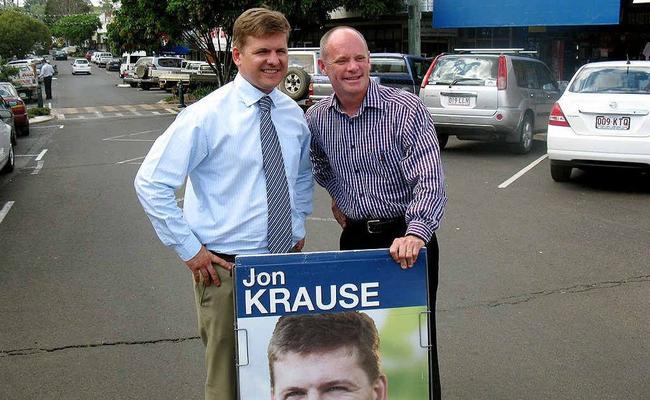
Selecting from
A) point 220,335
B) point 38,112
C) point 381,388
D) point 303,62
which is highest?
point 303,62

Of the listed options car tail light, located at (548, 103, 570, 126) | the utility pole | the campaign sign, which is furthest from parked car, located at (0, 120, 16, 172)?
the utility pole

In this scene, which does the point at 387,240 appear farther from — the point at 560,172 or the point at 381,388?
the point at 560,172

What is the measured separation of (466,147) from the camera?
1497cm

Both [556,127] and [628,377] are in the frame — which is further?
[556,127]

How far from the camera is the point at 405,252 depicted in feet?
8.98

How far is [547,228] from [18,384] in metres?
5.52

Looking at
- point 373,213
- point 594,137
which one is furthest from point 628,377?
point 594,137

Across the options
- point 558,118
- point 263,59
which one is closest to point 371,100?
point 263,59

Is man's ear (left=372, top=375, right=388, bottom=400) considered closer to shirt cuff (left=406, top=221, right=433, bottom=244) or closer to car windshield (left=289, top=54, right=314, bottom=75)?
shirt cuff (left=406, top=221, right=433, bottom=244)

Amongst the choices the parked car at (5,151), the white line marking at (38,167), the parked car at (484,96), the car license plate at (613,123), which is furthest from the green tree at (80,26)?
the car license plate at (613,123)

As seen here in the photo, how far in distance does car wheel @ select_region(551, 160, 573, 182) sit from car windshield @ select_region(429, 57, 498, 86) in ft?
9.26

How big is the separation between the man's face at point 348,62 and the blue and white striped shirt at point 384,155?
80mm

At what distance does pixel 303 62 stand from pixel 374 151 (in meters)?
16.9

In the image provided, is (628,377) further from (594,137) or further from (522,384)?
(594,137)
